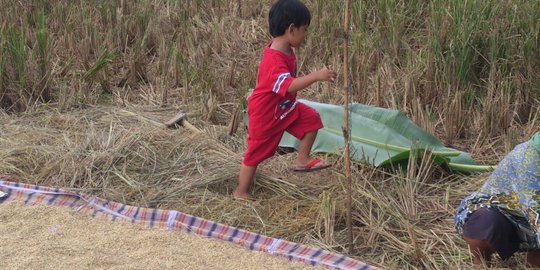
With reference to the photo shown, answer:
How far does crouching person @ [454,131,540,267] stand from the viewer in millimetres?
2855

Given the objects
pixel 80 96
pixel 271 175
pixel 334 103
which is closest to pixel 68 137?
pixel 80 96

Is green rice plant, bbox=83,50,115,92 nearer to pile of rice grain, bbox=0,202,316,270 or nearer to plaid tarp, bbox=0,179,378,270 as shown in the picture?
plaid tarp, bbox=0,179,378,270

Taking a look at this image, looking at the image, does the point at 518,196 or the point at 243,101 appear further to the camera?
the point at 243,101

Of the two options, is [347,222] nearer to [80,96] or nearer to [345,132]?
[345,132]

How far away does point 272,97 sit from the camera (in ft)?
11.7

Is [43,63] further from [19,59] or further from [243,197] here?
[243,197]

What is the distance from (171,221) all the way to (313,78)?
911 millimetres

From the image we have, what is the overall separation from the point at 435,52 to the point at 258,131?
1750 millimetres

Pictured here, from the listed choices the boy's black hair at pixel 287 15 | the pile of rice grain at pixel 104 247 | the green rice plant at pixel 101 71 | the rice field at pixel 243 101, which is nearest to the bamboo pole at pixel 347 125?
the rice field at pixel 243 101

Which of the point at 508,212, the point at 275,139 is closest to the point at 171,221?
the point at 275,139

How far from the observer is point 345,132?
122 inches

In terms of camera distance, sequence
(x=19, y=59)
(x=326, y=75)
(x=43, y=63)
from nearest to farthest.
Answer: (x=326, y=75) → (x=19, y=59) → (x=43, y=63)

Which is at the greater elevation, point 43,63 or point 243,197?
point 243,197

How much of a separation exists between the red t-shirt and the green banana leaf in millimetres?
443
